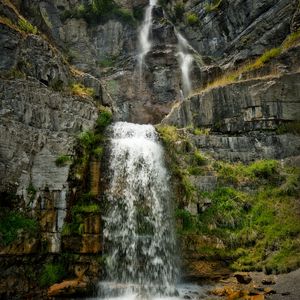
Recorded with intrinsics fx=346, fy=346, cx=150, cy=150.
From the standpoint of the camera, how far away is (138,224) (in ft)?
49.2

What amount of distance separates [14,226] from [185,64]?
1004 inches

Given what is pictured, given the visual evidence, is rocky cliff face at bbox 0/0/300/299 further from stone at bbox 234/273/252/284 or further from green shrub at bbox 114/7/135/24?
stone at bbox 234/273/252/284

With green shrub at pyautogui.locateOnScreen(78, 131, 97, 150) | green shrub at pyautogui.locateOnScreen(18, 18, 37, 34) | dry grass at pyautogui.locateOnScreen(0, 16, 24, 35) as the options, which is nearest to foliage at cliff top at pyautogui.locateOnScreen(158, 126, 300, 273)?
green shrub at pyautogui.locateOnScreen(78, 131, 97, 150)

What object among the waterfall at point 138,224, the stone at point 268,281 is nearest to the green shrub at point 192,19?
the waterfall at point 138,224

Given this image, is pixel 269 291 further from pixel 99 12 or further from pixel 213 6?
pixel 99 12

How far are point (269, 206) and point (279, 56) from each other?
11231 mm

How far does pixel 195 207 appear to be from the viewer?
655 inches

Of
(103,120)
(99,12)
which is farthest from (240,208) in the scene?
(99,12)

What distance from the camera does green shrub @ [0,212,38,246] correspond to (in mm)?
12992

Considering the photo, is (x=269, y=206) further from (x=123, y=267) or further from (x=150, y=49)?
(x=150, y=49)

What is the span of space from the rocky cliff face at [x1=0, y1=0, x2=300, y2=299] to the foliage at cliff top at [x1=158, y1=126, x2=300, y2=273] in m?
0.21

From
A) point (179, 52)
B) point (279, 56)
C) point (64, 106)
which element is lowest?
point (64, 106)

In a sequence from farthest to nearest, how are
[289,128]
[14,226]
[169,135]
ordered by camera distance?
[289,128] → [169,135] → [14,226]

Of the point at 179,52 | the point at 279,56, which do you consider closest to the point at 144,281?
the point at 279,56
